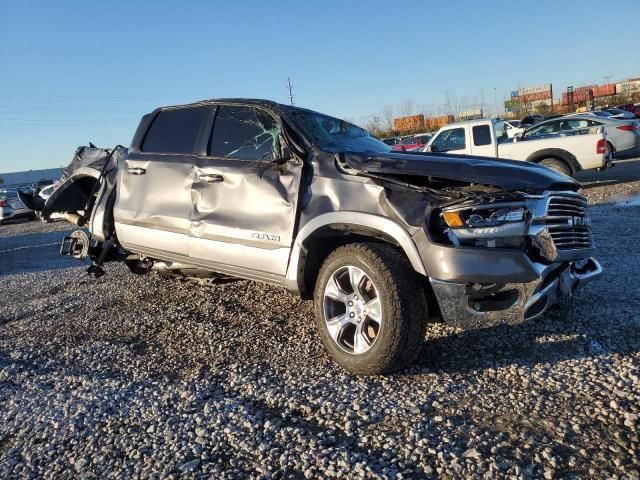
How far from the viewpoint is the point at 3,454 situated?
2729 millimetres

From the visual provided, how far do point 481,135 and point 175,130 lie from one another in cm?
974

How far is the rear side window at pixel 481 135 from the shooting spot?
12648 millimetres

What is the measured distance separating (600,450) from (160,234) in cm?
382

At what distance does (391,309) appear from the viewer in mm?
3057

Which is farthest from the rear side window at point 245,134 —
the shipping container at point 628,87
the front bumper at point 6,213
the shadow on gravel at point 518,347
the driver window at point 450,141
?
the shipping container at point 628,87

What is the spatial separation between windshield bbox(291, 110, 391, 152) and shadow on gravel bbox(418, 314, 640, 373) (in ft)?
5.60

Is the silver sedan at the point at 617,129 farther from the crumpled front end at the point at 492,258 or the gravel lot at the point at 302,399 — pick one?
the crumpled front end at the point at 492,258

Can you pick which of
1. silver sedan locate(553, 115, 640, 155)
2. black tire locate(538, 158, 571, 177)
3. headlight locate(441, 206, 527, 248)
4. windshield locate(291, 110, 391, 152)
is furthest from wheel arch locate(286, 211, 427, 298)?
silver sedan locate(553, 115, 640, 155)

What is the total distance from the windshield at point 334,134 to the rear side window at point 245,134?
259 mm

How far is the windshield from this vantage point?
401 cm

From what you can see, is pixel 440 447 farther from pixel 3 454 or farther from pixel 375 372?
pixel 3 454

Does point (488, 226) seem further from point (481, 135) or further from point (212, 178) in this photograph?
point (481, 135)

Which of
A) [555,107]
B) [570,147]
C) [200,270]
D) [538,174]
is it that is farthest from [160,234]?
[555,107]

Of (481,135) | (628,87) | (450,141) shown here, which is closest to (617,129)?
(481,135)
